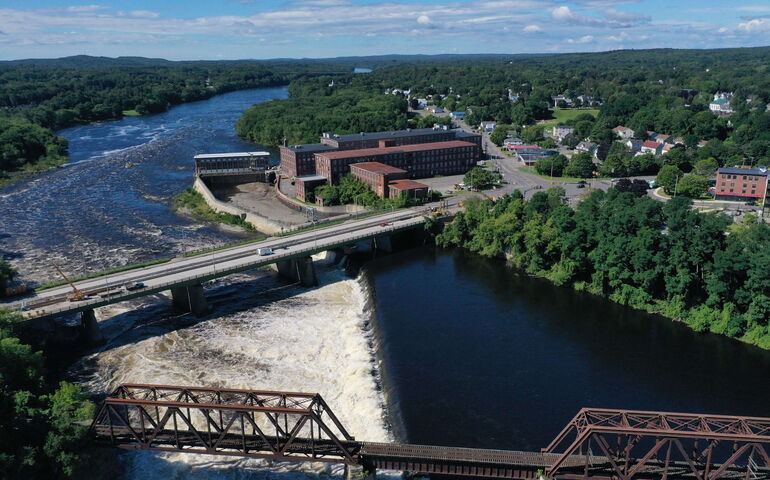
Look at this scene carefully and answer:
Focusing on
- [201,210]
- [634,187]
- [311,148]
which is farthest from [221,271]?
[634,187]

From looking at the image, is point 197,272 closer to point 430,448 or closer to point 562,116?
point 430,448

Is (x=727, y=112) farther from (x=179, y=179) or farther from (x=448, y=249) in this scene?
(x=179, y=179)

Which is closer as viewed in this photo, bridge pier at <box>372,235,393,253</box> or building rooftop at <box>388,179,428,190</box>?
bridge pier at <box>372,235,393,253</box>

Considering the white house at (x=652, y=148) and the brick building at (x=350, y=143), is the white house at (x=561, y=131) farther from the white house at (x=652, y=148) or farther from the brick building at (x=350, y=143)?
the brick building at (x=350, y=143)

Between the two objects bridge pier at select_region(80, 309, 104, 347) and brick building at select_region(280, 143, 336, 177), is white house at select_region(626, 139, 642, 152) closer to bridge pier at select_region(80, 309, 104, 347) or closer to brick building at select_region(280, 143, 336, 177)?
brick building at select_region(280, 143, 336, 177)

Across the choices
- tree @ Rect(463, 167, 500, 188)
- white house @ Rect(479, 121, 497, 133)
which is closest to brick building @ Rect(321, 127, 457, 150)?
tree @ Rect(463, 167, 500, 188)

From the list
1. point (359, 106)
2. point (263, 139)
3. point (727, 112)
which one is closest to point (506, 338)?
point (263, 139)
